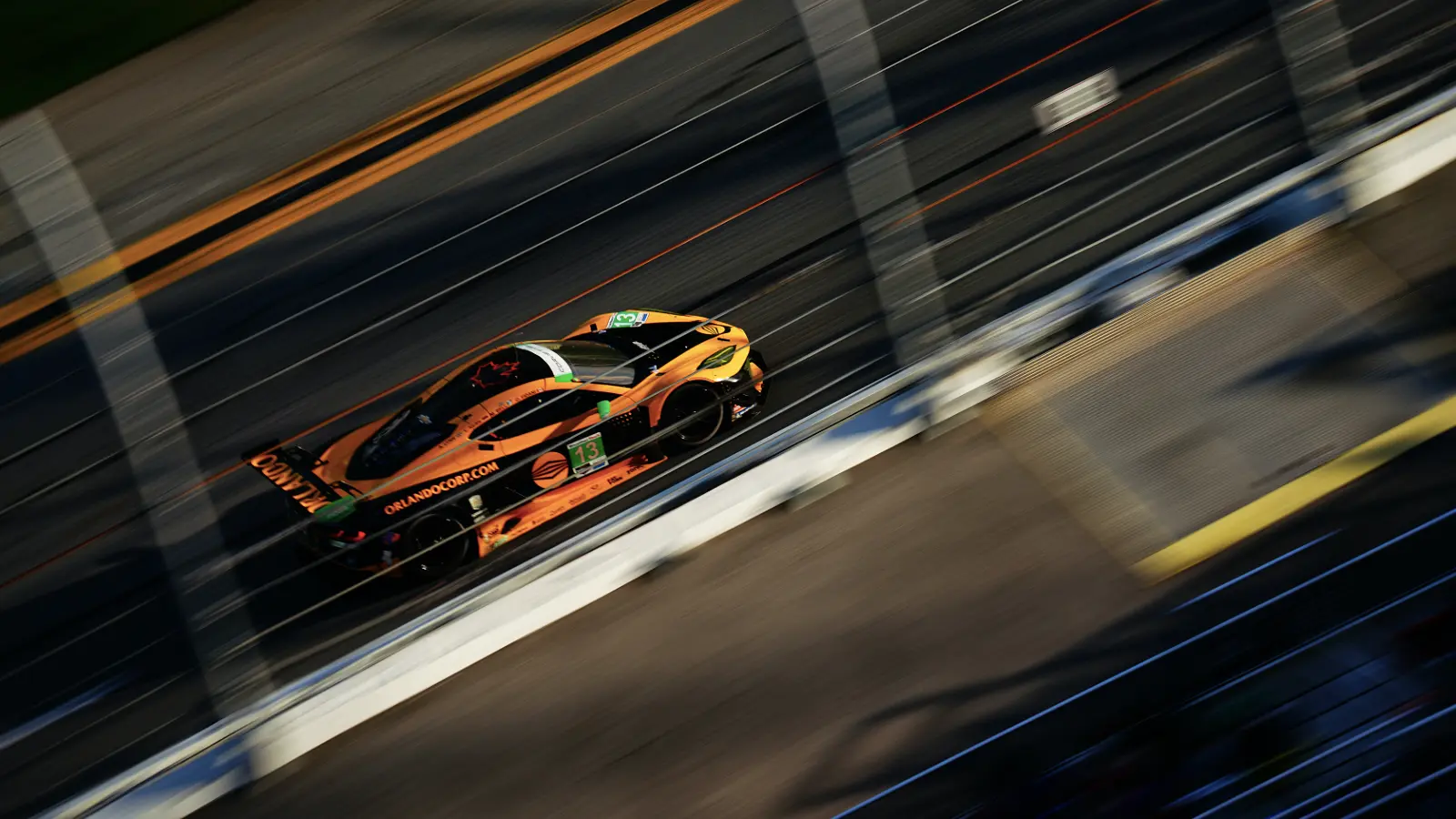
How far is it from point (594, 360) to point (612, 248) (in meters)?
1.21

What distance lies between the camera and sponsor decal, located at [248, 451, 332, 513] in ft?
18.0

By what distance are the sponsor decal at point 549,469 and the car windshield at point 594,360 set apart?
359 millimetres

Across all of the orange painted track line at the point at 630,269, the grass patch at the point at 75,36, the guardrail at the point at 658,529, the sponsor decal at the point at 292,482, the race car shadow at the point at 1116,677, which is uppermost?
the grass patch at the point at 75,36

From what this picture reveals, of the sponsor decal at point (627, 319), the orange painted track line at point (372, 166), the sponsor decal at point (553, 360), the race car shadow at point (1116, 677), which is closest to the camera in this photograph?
the race car shadow at point (1116, 677)

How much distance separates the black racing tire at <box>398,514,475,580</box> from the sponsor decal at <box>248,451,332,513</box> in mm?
407

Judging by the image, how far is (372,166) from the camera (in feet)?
25.6

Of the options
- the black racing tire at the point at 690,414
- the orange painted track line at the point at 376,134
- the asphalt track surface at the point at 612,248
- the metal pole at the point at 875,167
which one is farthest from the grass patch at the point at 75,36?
the metal pole at the point at 875,167

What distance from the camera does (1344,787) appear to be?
338 cm

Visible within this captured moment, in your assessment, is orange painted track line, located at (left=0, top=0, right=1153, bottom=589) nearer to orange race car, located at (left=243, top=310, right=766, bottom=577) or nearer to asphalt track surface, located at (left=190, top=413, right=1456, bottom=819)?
orange race car, located at (left=243, top=310, right=766, bottom=577)

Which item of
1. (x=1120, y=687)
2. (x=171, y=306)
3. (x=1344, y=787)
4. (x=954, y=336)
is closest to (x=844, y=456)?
(x=954, y=336)

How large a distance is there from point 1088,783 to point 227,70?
22.8ft

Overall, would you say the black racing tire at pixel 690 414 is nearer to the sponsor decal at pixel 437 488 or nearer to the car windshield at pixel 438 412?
the car windshield at pixel 438 412

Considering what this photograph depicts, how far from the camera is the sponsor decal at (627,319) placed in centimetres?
624

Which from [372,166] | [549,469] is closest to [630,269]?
[549,469]
